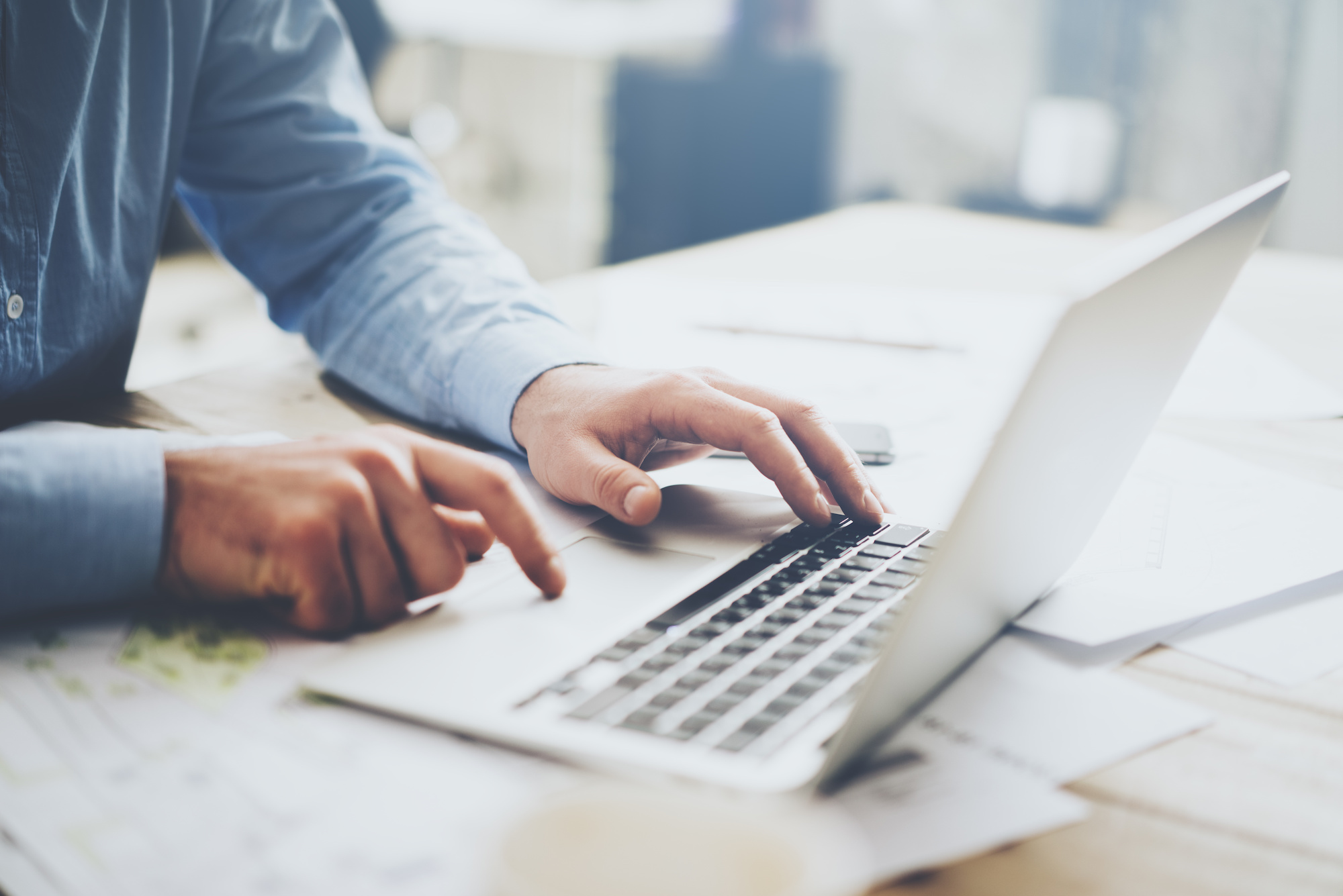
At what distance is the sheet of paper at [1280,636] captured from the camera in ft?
1.48

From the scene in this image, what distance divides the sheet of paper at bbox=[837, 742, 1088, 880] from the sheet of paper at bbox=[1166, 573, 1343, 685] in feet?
0.54

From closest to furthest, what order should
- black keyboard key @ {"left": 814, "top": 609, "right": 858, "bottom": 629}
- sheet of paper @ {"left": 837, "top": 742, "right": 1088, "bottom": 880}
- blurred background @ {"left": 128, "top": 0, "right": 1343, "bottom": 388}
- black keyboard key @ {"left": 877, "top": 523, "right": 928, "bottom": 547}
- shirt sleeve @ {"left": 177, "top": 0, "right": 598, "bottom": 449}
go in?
sheet of paper @ {"left": 837, "top": 742, "right": 1088, "bottom": 880}, black keyboard key @ {"left": 814, "top": 609, "right": 858, "bottom": 629}, black keyboard key @ {"left": 877, "top": 523, "right": 928, "bottom": 547}, shirt sleeve @ {"left": 177, "top": 0, "right": 598, "bottom": 449}, blurred background @ {"left": 128, "top": 0, "right": 1343, "bottom": 388}

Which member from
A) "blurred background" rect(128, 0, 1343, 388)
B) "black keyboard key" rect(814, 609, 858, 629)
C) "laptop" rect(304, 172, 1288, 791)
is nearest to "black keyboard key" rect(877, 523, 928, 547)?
"laptop" rect(304, 172, 1288, 791)

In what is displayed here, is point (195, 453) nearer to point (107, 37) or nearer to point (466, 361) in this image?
point (466, 361)

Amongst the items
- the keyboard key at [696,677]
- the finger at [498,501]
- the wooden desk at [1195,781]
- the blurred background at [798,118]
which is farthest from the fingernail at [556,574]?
the blurred background at [798,118]

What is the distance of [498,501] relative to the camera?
45 centimetres

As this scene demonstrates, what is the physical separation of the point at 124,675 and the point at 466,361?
39 centimetres

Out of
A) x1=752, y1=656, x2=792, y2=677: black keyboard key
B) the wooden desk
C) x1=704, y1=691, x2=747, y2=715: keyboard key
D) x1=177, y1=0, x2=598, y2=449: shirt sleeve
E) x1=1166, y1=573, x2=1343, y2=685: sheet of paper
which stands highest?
x1=177, y1=0, x2=598, y2=449: shirt sleeve

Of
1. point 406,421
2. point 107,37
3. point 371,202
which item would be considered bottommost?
point 406,421

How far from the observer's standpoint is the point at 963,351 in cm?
103

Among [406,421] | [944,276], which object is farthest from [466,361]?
[944,276]

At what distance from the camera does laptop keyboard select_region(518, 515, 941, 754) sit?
1.12 feet

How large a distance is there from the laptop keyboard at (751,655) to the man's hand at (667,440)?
0.21ft

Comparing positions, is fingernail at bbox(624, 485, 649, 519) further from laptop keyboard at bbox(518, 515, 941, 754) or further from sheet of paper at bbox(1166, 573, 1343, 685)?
sheet of paper at bbox(1166, 573, 1343, 685)
